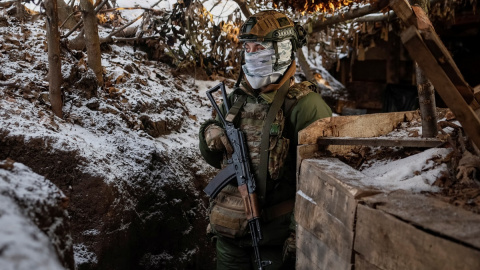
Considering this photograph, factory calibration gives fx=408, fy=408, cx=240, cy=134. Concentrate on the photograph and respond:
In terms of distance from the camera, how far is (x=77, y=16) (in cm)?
641

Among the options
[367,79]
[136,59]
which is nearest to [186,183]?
[136,59]

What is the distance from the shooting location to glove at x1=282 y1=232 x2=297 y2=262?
8.95 ft

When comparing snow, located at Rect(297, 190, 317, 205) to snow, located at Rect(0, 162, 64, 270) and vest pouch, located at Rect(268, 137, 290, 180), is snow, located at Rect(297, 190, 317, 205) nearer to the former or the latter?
vest pouch, located at Rect(268, 137, 290, 180)

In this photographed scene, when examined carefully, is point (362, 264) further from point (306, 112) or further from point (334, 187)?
point (306, 112)

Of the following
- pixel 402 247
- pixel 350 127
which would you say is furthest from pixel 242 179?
pixel 402 247

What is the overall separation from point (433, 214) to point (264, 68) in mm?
1921

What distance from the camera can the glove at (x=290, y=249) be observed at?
2729mm

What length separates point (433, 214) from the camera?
4.78ft

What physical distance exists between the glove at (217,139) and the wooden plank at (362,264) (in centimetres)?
148

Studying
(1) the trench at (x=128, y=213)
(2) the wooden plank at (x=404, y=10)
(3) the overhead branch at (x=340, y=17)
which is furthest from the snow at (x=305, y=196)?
(3) the overhead branch at (x=340, y=17)

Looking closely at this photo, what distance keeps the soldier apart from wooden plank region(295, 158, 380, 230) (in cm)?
50

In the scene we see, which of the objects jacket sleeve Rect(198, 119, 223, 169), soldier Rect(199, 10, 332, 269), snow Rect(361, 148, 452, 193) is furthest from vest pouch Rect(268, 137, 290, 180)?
Answer: snow Rect(361, 148, 452, 193)

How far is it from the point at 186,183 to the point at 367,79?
262 inches

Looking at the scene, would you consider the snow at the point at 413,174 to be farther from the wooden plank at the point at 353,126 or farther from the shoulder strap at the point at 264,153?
the shoulder strap at the point at 264,153
